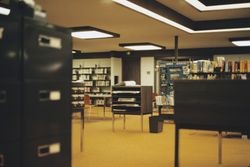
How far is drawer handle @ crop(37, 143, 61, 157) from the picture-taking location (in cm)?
203

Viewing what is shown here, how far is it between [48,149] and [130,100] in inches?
242

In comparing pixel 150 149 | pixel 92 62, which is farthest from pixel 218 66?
pixel 92 62

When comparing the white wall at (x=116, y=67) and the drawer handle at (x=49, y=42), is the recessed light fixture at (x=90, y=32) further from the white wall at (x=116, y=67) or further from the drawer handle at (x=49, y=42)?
the drawer handle at (x=49, y=42)

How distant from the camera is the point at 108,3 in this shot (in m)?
6.93

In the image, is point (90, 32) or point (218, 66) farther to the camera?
point (90, 32)

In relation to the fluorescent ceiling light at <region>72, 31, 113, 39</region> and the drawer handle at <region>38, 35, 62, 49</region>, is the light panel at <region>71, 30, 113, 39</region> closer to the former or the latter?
the fluorescent ceiling light at <region>72, 31, 113, 39</region>

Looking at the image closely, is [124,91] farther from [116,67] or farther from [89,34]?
[116,67]

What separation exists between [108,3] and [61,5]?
0.97 meters

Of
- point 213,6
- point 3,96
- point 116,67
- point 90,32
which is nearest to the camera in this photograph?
point 3,96

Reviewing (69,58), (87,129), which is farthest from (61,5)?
(69,58)

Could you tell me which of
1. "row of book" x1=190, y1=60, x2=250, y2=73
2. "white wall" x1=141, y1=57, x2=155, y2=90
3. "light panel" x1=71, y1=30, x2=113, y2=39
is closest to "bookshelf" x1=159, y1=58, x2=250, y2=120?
"row of book" x1=190, y1=60, x2=250, y2=73

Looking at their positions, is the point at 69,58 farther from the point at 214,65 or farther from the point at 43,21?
the point at 214,65

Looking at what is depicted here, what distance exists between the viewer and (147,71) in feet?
56.2

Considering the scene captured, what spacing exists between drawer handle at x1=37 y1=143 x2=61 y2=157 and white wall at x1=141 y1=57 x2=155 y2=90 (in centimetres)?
1491
